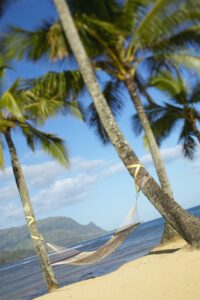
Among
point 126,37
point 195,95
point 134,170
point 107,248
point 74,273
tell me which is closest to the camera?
point 134,170

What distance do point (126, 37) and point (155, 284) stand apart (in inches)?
262

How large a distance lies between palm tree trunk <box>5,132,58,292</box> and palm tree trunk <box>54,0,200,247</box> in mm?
3139

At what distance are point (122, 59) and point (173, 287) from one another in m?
6.65

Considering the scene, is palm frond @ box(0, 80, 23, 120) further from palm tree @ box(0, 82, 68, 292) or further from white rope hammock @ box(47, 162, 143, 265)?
white rope hammock @ box(47, 162, 143, 265)

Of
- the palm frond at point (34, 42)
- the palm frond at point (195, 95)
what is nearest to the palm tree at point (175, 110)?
the palm frond at point (195, 95)

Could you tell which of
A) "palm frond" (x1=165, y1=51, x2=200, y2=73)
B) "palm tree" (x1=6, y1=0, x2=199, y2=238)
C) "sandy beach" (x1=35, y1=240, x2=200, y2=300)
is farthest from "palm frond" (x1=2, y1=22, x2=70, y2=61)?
"sandy beach" (x1=35, y1=240, x2=200, y2=300)

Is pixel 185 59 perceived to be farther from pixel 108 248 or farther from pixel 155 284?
pixel 155 284

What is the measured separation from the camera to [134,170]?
7434mm

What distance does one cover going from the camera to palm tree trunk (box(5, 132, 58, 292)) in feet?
30.8

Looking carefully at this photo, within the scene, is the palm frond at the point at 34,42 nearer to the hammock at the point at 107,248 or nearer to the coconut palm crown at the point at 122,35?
the coconut palm crown at the point at 122,35

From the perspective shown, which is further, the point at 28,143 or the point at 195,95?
the point at 195,95

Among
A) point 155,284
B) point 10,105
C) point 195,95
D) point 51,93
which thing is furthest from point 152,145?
point 155,284

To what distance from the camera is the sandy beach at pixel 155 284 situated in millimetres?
4637

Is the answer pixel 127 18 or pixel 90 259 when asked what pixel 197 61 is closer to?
pixel 127 18
